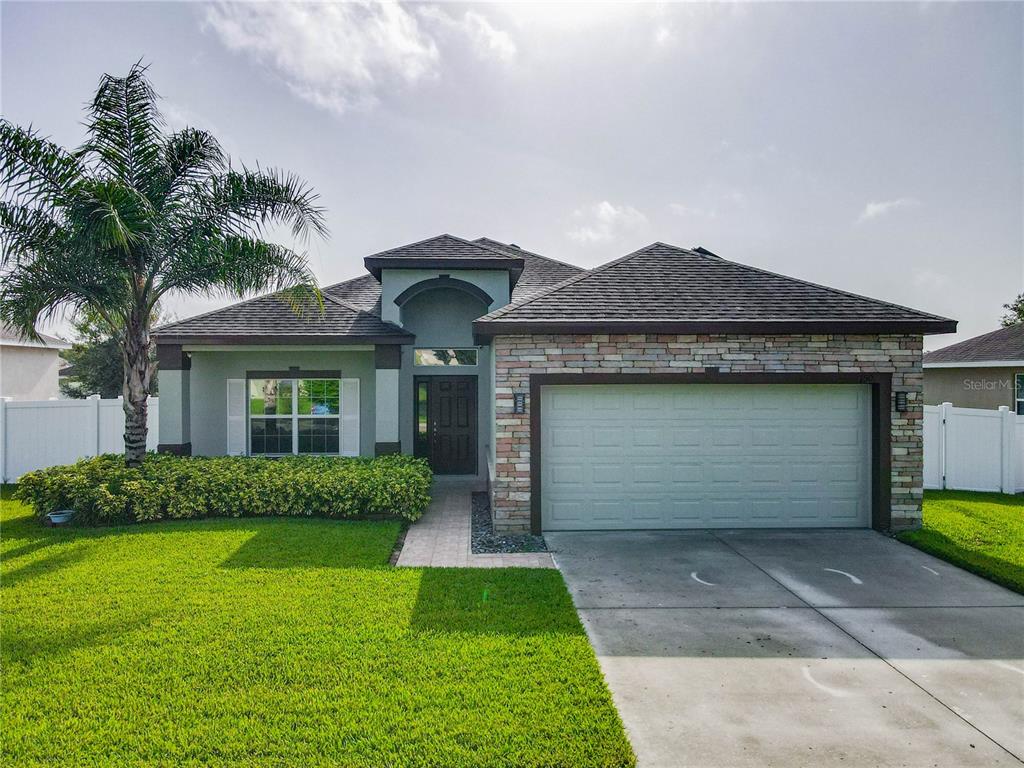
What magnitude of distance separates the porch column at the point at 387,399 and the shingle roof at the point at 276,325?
364mm

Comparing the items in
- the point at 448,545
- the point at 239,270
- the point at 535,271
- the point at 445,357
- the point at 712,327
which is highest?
the point at 535,271

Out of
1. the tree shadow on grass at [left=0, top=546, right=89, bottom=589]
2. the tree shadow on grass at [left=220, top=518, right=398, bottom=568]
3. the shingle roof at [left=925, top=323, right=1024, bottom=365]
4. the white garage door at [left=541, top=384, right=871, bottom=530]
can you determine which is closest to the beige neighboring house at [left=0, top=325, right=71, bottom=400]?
the tree shadow on grass at [left=0, top=546, right=89, bottom=589]

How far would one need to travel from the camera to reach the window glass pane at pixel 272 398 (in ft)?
40.1

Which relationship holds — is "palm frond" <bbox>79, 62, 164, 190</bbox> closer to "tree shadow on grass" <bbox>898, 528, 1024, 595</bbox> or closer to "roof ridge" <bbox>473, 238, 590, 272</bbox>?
"roof ridge" <bbox>473, 238, 590, 272</bbox>

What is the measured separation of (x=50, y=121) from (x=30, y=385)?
14.7 m

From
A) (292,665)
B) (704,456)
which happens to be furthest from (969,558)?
(292,665)

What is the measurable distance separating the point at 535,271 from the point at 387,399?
609cm

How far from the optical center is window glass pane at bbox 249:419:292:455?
12.2 metres

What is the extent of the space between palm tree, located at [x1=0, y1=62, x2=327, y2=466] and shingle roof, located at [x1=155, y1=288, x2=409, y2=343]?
1.30 meters

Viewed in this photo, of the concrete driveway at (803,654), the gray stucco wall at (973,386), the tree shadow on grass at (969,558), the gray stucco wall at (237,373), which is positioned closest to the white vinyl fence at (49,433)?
the gray stucco wall at (237,373)

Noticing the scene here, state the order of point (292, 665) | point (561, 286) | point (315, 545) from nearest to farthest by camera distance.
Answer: point (292, 665), point (315, 545), point (561, 286)

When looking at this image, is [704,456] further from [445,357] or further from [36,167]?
[36,167]

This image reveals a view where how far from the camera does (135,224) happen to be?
8.04 meters

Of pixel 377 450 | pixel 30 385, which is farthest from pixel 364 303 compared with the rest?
pixel 30 385
